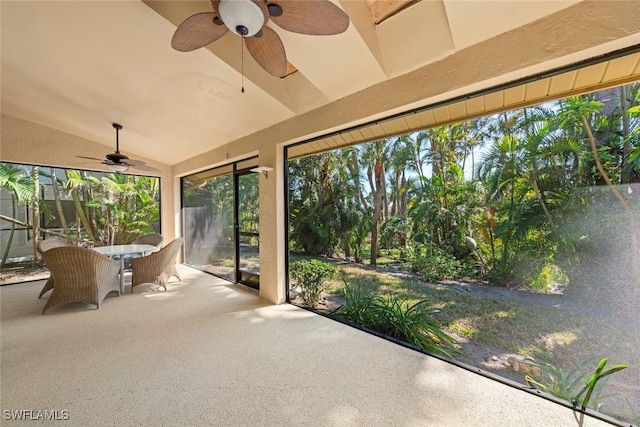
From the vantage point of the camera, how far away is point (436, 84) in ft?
7.09

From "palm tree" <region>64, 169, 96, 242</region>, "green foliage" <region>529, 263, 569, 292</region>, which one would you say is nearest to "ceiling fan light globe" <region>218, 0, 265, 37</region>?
"green foliage" <region>529, 263, 569, 292</region>

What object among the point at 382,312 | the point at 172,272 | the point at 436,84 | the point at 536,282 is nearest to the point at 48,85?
the point at 172,272

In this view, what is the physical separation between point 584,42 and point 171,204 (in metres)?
7.17

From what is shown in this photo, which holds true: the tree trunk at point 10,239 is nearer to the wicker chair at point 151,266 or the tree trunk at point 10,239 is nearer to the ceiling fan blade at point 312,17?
the wicker chair at point 151,266

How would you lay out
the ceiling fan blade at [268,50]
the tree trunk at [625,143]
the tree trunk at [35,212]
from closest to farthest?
the ceiling fan blade at [268,50], the tree trunk at [625,143], the tree trunk at [35,212]

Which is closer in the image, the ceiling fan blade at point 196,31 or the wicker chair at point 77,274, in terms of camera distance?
the ceiling fan blade at point 196,31

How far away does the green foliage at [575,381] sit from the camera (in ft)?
5.87

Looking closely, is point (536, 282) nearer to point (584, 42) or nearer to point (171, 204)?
point (584, 42)

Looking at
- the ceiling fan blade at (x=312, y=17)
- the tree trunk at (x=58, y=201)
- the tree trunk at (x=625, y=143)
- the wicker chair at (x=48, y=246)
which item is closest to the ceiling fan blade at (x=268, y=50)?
the ceiling fan blade at (x=312, y=17)

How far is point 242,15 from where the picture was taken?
1.22 metres

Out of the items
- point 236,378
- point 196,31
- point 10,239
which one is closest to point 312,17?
point 196,31

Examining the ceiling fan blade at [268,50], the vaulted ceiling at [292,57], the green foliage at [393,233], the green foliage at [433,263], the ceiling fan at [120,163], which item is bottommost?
the green foliage at [433,263]

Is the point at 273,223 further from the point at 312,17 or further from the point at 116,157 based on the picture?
the point at 312,17

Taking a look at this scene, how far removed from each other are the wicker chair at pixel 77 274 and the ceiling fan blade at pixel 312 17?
370 centimetres
